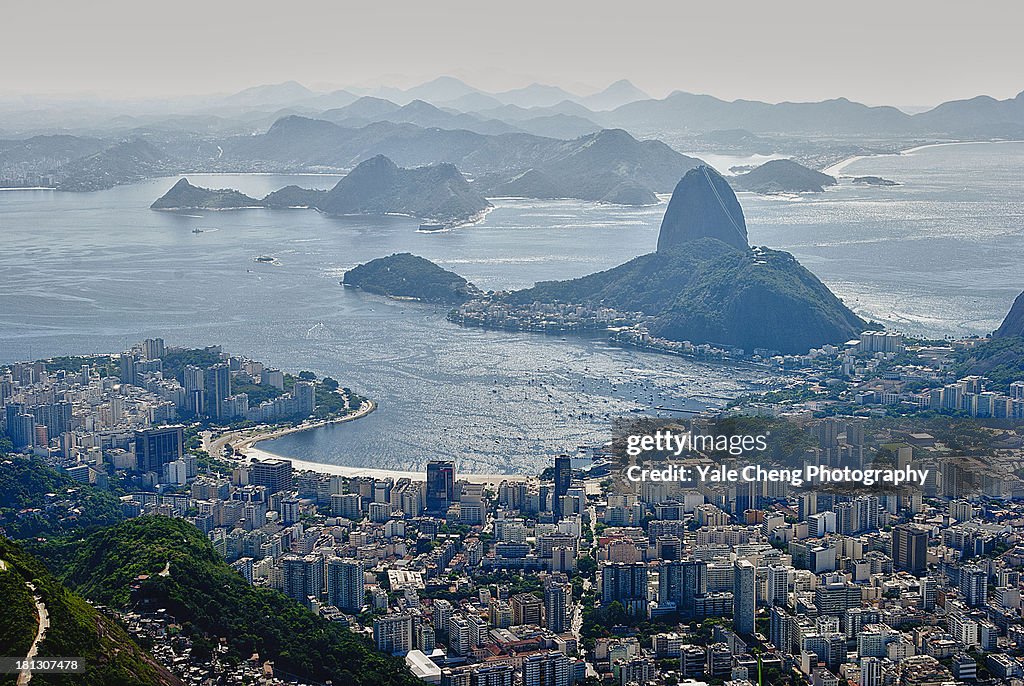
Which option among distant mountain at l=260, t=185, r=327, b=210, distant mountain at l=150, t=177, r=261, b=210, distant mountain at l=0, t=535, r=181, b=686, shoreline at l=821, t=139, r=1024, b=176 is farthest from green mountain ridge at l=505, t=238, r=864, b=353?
shoreline at l=821, t=139, r=1024, b=176

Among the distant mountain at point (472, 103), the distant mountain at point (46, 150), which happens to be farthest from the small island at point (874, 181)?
the distant mountain at point (472, 103)

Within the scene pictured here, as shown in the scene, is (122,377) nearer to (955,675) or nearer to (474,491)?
(474,491)

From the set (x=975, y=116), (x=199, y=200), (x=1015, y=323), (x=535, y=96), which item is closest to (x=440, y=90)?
(x=535, y=96)

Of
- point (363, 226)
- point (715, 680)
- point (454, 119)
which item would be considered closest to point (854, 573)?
point (715, 680)

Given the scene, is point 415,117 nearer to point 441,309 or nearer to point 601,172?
point 601,172

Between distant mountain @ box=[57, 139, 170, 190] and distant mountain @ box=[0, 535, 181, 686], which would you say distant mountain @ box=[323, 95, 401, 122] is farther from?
distant mountain @ box=[0, 535, 181, 686]

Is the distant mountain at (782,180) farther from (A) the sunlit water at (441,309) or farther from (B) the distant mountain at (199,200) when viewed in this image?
(B) the distant mountain at (199,200)
